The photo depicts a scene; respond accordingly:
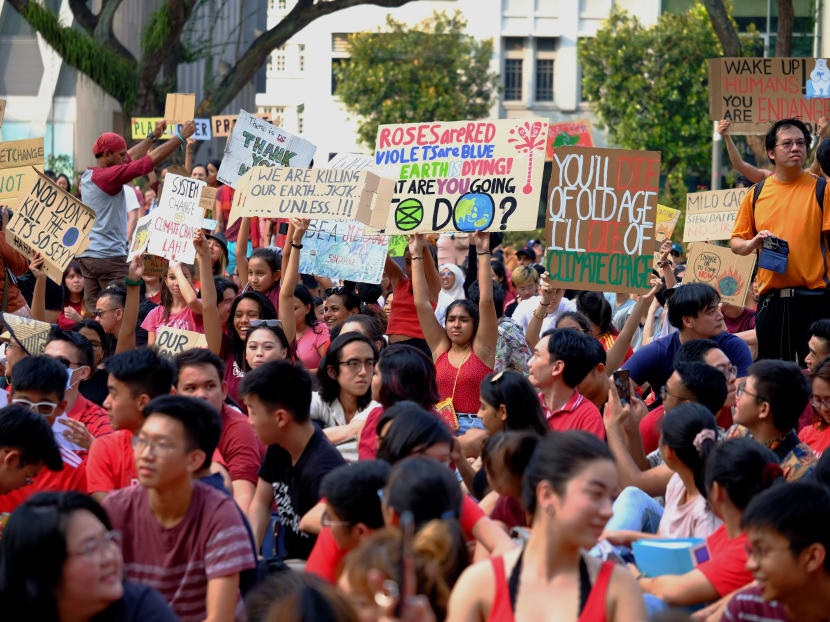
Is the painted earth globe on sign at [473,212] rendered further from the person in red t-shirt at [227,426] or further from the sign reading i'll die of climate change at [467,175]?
the person in red t-shirt at [227,426]

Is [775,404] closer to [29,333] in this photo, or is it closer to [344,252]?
[29,333]

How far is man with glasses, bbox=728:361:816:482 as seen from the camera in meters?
5.15

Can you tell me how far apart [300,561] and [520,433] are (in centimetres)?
115

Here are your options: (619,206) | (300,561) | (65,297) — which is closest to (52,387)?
(300,561)

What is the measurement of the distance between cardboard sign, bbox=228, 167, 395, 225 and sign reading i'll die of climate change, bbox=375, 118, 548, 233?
0.16 meters

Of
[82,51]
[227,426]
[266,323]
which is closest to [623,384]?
[227,426]

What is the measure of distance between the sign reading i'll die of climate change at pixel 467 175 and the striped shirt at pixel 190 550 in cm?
421

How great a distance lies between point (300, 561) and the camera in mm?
4988

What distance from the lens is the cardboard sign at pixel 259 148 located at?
32.9 ft

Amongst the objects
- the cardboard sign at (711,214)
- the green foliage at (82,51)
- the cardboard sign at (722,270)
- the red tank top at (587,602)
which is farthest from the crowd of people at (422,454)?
the green foliage at (82,51)

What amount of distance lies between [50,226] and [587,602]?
6749 mm

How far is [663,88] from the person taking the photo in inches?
1575

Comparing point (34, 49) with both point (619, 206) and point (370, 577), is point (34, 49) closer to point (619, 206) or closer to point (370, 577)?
point (619, 206)

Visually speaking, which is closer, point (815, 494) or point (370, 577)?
point (370, 577)
